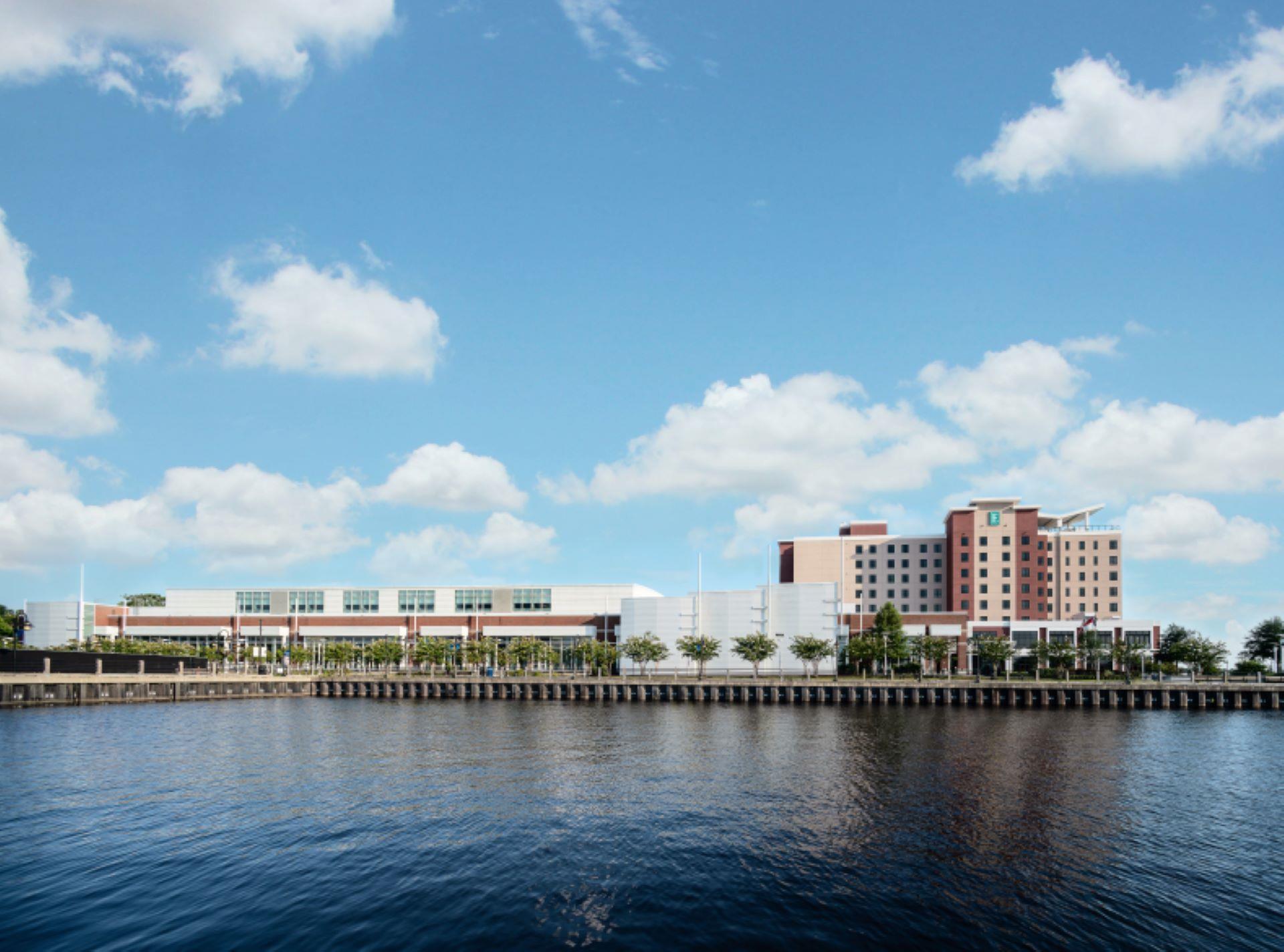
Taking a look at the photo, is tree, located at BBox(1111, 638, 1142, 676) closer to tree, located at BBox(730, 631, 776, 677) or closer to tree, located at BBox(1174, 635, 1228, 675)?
tree, located at BBox(1174, 635, 1228, 675)

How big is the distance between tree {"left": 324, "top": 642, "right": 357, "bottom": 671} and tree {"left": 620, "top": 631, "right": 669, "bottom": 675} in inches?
2184

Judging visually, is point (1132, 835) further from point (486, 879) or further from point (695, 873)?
point (486, 879)

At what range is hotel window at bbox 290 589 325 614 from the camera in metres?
176

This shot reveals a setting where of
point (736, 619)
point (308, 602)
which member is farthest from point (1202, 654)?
point (308, 602)

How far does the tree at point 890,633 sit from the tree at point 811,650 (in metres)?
8.72

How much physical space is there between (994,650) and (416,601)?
111 meters

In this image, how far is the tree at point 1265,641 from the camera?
161m

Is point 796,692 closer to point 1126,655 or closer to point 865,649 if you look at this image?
point 865,649

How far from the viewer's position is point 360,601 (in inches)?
6924

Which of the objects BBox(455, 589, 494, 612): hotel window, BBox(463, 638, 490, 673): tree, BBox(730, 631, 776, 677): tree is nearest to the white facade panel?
BBox(730, 631, 776, 677): tree

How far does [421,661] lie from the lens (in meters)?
162

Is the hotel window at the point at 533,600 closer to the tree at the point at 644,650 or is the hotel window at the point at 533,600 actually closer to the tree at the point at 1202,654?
the tree at the point at 644,650

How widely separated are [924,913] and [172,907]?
26.8 m

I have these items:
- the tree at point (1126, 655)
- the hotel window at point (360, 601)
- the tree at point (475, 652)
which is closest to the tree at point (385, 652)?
the hotel window at point (360, 601)
